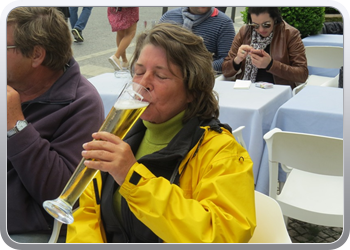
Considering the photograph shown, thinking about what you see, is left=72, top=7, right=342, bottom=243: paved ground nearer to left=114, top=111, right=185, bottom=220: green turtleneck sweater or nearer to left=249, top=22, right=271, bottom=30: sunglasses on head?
left=114, top=111, right=185, bottom=220: green turtleneck sweater

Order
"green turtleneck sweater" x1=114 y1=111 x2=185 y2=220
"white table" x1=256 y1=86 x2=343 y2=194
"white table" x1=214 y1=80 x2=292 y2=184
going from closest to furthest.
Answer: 1. "green turtleneck sweater" x1=114 y1=111 x2=185 y2=220
2. "white table" x1=256 y1=86 x2=343 y2=194
3. "white table" x1=214 y1=80 x2=292 y2=184

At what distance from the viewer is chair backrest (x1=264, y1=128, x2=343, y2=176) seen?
6.25 feet

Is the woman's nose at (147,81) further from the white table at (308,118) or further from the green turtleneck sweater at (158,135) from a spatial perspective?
the white table at (308,118)

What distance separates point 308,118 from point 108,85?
1.30 m

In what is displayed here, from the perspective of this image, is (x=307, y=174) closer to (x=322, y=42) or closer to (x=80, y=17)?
(x=80, y=17)

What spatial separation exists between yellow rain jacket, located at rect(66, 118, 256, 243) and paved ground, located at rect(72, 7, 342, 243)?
318 millimetres

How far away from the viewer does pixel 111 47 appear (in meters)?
1.90

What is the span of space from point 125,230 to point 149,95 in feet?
1.36

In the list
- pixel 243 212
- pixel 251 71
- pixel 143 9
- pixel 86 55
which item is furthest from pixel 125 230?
pixel 251 71

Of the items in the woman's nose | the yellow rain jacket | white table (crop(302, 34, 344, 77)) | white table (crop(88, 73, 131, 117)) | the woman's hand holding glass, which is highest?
the woman's nose

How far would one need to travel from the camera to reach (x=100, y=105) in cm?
161

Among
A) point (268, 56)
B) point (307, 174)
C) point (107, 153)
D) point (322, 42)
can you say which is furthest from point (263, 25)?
point (107, 153)

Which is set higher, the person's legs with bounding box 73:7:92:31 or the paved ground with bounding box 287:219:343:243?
the person's legs with bounding box 73:7:92:31

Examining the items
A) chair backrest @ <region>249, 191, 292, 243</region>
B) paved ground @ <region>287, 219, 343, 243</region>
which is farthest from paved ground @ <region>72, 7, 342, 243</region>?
chair backrest @ <region>249, 191, 292, 243</region>
